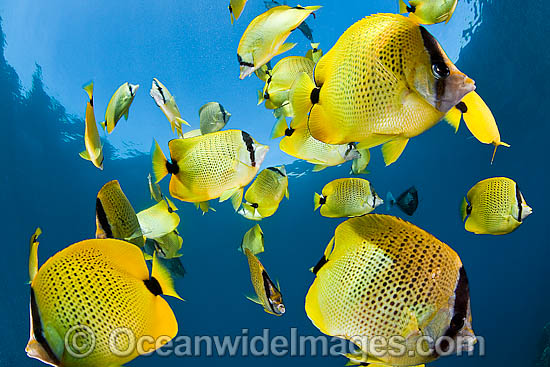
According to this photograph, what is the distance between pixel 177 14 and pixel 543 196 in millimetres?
29591

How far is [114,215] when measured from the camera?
62.3 inches

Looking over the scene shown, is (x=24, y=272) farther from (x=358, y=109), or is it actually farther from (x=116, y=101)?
(x=358, y=109)

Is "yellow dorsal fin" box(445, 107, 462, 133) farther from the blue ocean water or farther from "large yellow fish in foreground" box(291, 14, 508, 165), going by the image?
the blue ocean water

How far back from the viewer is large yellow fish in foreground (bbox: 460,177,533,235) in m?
2.36

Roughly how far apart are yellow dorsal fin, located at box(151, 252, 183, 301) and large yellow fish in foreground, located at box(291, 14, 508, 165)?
88 cm

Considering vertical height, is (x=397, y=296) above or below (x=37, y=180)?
above

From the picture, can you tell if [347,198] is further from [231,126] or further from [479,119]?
[231,126]

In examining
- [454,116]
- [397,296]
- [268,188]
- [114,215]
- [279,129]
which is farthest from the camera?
[268,188]

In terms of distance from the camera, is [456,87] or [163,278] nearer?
[456,87]

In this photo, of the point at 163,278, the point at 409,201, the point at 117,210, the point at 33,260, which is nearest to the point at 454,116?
the point at 409,201

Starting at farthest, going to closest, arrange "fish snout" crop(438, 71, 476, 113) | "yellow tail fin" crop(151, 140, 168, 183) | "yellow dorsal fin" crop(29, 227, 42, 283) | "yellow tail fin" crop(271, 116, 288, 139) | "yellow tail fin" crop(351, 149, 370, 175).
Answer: "yellow tail fin" crop(351, 149, 370, 175)
"yellow tail fin" crop(271, 116, 288, 139)
"yellow tail fin" crop(151, 140, 168, 183)
"yellow dorsal fin" crop(29, 227, 42, 283)
"fish snout" crop(438, 71, 476, 113)

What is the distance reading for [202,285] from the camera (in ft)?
89.3

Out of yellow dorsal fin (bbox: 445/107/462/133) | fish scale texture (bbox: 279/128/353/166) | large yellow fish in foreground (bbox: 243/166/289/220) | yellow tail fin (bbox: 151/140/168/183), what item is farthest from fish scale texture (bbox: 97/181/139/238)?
yellow dorsal fin (bbox: 445/107/462/133)

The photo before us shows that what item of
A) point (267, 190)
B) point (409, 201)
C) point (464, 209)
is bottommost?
point (409, 201)
